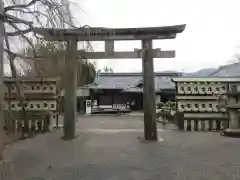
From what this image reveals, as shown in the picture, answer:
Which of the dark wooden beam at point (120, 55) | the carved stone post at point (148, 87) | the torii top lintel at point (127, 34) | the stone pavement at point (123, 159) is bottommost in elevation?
the stone pavement at point (123, 159)

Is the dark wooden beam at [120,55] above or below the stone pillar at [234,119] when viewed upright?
above

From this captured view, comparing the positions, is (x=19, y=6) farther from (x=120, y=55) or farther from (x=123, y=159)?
(x=120, y=55)

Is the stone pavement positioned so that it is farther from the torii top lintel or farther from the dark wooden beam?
the torii top lintel

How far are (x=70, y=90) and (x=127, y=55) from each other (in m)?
1.98

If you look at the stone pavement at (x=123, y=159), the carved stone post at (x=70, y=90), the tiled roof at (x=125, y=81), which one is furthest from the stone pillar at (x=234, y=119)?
the tiled roof at (x=125, y=81)

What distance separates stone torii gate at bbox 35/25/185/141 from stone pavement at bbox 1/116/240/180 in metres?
0.65

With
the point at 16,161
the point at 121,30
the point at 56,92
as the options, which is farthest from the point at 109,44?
the point at 16,161

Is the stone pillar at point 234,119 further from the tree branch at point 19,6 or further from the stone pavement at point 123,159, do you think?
the tree branch at point 19,6

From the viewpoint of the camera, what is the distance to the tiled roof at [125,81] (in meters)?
34.6

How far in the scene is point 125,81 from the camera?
1531 inches

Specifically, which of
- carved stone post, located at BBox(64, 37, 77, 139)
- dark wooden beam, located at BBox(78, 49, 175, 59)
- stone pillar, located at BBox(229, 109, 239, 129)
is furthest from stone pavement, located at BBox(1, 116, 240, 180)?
dark wooden beam, located at BBox(78, 49, 175, 59)

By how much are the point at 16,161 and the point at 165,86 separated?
28.0m

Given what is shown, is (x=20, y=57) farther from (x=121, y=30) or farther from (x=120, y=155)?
(x=121, y=30)

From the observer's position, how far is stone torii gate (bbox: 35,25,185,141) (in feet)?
32.3
